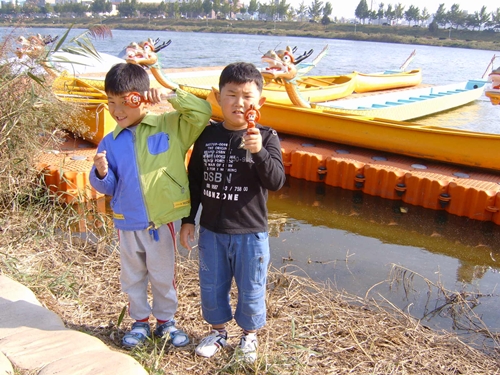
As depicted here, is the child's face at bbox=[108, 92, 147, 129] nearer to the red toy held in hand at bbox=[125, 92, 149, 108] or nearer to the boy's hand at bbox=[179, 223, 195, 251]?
the red toy held in hand at bbox=[125, 92, 149, 108]

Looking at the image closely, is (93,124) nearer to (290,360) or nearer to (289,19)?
(290,360)

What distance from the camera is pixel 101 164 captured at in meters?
2.41

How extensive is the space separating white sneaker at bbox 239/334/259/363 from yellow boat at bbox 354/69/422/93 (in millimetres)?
10255

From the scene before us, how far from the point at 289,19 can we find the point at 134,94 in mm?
70850

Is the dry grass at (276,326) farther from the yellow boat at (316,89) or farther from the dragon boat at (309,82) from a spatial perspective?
the yellow boat at (316,89)

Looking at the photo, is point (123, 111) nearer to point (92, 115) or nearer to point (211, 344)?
point (211, 344)

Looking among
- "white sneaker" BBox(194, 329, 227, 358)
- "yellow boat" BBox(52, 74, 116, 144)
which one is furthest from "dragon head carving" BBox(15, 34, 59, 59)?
"white sneaker" BBox(194, 329, 227, 358)

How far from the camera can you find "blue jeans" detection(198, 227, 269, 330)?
2.50m

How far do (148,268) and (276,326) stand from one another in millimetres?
882

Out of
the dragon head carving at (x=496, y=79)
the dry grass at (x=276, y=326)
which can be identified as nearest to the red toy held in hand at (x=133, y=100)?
the dry grass at (x=276, y=326)

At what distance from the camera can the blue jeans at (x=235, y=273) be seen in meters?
2.50

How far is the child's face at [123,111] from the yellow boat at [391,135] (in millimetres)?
5024

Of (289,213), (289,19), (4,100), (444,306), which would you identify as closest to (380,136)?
(289,213)

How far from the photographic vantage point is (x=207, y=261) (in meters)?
2.59
